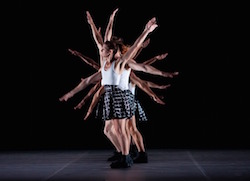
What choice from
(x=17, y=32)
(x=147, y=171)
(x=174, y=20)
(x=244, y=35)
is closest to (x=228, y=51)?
(x=244, y=35)

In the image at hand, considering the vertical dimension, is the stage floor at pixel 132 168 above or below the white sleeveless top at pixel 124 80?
below

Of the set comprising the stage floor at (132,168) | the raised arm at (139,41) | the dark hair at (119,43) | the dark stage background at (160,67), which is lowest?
the stage floor at (132,168)

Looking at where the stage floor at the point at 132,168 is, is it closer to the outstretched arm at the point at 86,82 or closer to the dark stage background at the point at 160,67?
the outstretched arm at the point at 86,82

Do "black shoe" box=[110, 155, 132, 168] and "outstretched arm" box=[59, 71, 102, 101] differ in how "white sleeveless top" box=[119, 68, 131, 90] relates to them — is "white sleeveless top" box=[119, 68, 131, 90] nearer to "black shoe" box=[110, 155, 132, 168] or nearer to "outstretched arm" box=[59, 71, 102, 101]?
"outstretched arm" box=[59, 71, 102, 101]

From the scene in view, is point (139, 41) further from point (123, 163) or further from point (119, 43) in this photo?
point (123, 163)

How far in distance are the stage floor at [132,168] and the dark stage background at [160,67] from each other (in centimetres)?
197

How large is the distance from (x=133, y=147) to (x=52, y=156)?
2.92 ft

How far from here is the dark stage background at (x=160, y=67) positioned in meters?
8.09

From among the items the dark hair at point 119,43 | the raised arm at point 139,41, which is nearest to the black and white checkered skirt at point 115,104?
the raised arm at point 139,41

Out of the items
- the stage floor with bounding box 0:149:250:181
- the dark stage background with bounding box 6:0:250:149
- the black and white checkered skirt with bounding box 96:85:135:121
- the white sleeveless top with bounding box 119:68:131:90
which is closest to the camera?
the stage floor with bounding box 0:149:250:181

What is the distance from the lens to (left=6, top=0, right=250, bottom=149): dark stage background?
8094 mm

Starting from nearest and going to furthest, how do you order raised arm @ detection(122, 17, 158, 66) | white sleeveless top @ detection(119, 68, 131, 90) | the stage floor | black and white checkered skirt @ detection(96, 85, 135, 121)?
the stage floor < raised arm @ detection(122, 17, 158, 66) < black and white checkered skirt @ detection(96, 85, 135, 121) < white sleeveless top @ detection(119, 68, 131, 90)

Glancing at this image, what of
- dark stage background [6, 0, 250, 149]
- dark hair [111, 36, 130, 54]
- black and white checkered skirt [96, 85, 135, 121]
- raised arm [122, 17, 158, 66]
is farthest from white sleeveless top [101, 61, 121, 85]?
dark stage background [6, 0, 250, 149]

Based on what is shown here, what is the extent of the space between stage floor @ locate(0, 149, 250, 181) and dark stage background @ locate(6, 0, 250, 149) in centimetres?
197
